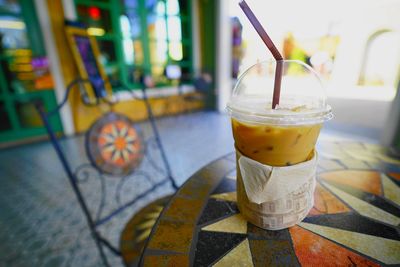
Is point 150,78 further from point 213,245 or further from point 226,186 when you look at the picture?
point 213,245

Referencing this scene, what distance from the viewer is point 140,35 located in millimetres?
4043

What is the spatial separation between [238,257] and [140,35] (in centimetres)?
439

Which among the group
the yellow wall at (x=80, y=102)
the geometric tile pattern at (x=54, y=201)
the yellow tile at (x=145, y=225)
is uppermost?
the yellow wall at (x=80, y=102)

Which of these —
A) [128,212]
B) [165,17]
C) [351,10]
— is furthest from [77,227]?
[351,10]

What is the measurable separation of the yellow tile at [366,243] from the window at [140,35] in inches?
139

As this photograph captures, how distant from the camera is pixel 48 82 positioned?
3.23 metres

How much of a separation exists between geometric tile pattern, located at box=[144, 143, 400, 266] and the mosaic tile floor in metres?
0.97

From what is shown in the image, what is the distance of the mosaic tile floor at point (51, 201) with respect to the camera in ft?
4.18

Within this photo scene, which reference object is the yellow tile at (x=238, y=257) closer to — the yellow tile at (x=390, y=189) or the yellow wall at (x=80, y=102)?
the yellow tile at (x=390, y=189)

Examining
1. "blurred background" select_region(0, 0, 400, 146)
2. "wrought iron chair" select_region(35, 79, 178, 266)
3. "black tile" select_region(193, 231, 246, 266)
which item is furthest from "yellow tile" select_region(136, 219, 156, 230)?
"blurred background" select_region(0, 0, 400, 146)

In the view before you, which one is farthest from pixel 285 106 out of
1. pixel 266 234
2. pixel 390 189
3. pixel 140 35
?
pixel 140 35

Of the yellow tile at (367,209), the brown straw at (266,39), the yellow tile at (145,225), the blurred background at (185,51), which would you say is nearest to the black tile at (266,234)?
the yellow tile at (367,209)

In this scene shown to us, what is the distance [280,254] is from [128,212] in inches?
55.4

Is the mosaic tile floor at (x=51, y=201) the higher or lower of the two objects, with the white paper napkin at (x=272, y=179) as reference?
lower
